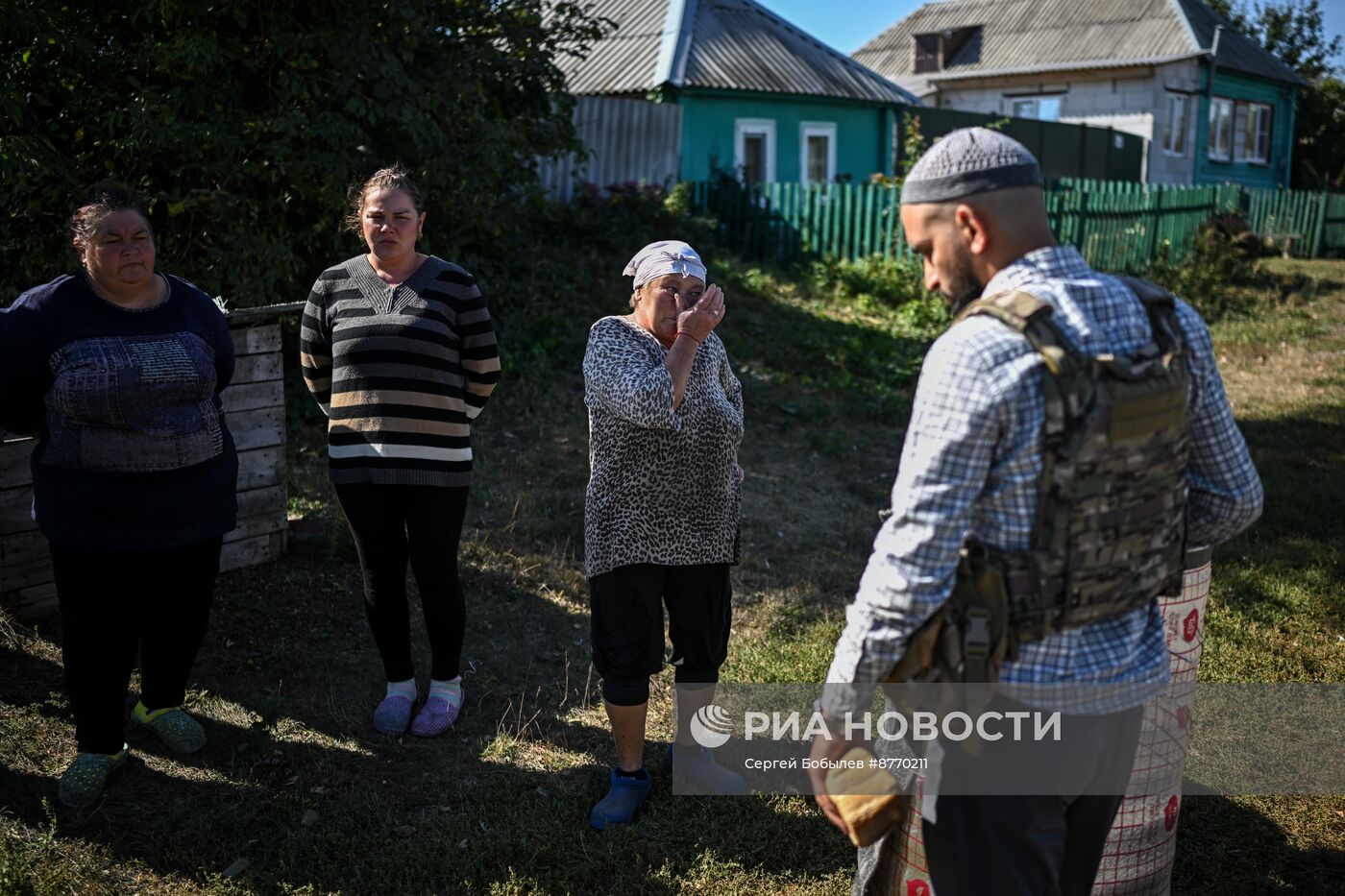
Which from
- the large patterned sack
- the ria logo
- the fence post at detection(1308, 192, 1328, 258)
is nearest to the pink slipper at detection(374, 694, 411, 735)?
the ria logo

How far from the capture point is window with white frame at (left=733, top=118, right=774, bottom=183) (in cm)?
1730

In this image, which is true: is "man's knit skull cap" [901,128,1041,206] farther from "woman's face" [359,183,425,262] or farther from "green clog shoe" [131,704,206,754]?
"green clog shoe" [131,704,206,754]

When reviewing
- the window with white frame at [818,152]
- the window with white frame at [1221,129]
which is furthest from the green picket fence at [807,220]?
the window with white frame at [1221,129]

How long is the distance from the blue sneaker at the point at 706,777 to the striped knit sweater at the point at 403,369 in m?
1.25

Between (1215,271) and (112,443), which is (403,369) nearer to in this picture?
(112,443)

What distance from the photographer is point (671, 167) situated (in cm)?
1520

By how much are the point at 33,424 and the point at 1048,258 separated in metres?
3.13

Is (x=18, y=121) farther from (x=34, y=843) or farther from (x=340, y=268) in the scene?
(x=34, y=843)

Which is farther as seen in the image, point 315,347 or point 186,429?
point 315,347

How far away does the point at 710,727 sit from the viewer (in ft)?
Result: 12.8

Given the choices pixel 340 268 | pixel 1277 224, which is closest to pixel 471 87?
pixel 340 268

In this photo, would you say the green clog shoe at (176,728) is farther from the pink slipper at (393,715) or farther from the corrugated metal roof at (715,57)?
the corrugated metal roof at (715,57)

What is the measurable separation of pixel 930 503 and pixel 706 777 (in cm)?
214

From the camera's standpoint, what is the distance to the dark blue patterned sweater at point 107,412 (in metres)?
3.38
